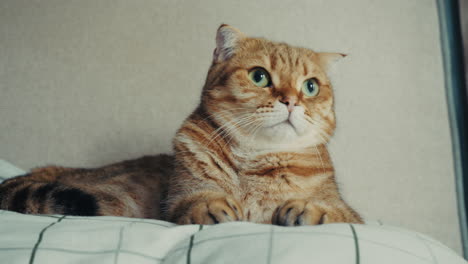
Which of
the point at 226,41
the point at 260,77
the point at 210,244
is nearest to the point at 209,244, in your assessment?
the point at 210,244

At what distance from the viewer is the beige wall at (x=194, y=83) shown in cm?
149

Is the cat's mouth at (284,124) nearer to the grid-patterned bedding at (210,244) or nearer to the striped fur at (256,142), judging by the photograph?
the striped fur at (256,142)

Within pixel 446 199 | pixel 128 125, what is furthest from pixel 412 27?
pixel 128 125

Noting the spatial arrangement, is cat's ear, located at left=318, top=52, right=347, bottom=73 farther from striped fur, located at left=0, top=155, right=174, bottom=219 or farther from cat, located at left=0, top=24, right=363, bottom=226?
striped fur, located at left=0, top=155, right=174, bottom=219

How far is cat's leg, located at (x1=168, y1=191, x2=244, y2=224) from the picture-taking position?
708 mm

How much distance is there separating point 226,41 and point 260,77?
0.18m

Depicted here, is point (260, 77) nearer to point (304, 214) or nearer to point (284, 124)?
point (284, 124)

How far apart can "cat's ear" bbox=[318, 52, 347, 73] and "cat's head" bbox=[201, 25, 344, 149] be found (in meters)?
0.04

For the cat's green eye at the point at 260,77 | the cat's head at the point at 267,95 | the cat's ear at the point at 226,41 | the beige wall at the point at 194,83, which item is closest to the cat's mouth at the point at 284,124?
the cat's head at the point at 267,95

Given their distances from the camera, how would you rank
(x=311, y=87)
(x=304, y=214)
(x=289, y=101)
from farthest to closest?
(x=311, y=87) → (x=289, y=101) → (x=304, y=214)

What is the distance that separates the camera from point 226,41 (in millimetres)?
1067

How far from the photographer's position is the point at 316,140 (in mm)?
996

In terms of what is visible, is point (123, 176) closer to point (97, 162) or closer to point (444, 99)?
point (97, 162)

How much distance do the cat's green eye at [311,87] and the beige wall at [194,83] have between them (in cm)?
54
